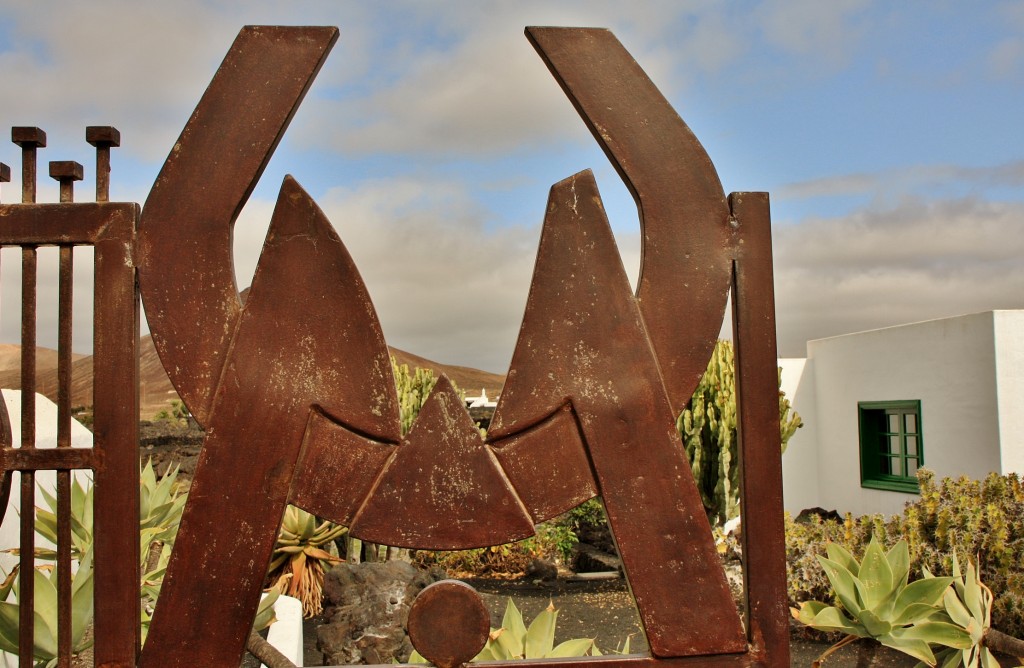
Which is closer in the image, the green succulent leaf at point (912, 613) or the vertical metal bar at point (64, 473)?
the vertical metal bar at point (64, 473)

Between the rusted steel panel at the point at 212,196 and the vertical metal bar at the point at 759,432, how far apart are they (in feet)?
4.01

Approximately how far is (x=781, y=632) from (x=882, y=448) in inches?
384

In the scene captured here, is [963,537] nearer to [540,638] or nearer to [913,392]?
[540,638]

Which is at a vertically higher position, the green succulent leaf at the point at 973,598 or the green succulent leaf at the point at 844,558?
the green succulent leaf at the point at 844,558

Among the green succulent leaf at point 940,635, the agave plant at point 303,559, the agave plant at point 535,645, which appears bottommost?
the agave plant at point 303,559

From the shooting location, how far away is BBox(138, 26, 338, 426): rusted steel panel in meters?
2.05

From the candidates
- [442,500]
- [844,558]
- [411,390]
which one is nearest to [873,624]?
[844,558]

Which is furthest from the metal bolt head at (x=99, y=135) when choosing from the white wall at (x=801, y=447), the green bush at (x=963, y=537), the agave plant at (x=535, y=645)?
the white wall at (x=801, y=447)

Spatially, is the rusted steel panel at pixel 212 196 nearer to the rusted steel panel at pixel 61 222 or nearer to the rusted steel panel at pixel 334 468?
the rusted steel panel at pixel 61 222

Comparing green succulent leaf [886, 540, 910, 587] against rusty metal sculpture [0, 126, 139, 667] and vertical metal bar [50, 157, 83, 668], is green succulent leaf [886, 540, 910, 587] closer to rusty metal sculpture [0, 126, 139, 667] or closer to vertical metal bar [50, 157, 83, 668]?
rusty metal sculpture [0, 126, 139, 667]

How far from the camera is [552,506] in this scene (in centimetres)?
205

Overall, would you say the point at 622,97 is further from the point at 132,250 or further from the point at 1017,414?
the point at 1017,414

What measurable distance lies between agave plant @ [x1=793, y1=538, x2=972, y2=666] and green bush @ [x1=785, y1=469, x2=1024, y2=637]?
1953mm

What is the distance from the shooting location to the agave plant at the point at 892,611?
283cm
